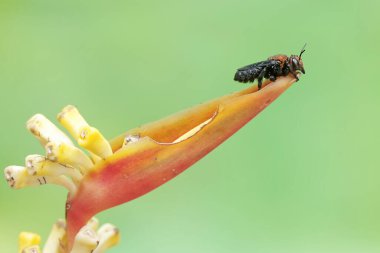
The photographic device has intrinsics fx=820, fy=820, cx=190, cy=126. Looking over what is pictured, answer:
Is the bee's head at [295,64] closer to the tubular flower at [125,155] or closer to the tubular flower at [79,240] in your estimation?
the tubular flower at [125,155]

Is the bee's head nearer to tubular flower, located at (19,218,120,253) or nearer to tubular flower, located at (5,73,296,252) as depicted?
tubular flower, located at (5,73,296,252)

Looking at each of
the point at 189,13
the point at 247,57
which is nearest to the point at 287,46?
the point at 247,57

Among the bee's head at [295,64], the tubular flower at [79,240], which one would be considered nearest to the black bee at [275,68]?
the bee's head at [295,64]

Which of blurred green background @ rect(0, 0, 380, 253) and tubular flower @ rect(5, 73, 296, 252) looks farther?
blurred green background @ rect(0, 0, 380, 253)

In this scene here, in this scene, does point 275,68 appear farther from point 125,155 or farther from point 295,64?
point 125,155

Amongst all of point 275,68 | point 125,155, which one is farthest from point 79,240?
point 275,68

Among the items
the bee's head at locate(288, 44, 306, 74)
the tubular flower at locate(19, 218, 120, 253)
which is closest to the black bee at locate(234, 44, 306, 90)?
the bee's head at locate(288, 44, 306, 74)

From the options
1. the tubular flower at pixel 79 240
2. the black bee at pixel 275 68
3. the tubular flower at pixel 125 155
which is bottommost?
the tubular flower at pixel 79 240

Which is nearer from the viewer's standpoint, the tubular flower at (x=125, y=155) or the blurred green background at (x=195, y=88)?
the tubular flower at (x=125, y=155)

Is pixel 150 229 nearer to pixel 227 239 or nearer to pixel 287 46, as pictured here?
pixel 227 239
